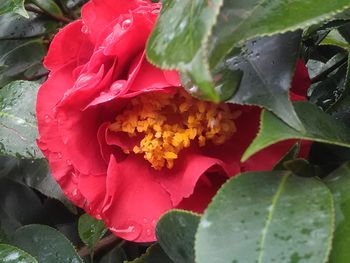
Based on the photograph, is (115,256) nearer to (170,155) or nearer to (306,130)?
(170,155)

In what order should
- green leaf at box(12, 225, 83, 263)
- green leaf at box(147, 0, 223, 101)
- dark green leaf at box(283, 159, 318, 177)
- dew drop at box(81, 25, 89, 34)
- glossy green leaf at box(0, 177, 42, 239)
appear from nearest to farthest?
1. green leaf at box(147, 0, 223, 101)
2. dark green leaf at box(283, 159, 318, 177)
3. dew drop at box(81, 25, 89, 34)
4. green leaf at box(12, 225, 83, 263)
5. glossy green leaf at box(0, 177, 42, 239)

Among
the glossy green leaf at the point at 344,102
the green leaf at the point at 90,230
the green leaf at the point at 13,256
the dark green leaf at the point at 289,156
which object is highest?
the dark green leaf at the point at 289,156

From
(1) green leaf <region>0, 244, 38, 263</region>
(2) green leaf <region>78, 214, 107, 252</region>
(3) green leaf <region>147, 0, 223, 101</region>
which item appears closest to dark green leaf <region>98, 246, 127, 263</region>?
(2) green leaf <region>78, 214, 107, 252</region>

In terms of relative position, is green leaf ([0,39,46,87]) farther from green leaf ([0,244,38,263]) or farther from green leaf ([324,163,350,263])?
green leaf ([324,163,350,263])

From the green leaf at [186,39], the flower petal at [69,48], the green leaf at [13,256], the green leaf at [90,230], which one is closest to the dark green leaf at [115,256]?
the green leaf at [90,230]

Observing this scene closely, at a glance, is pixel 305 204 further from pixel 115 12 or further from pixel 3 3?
pixel 3 3

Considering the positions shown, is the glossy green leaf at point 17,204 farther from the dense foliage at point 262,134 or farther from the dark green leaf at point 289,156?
the dark green leaf at point 289,156
